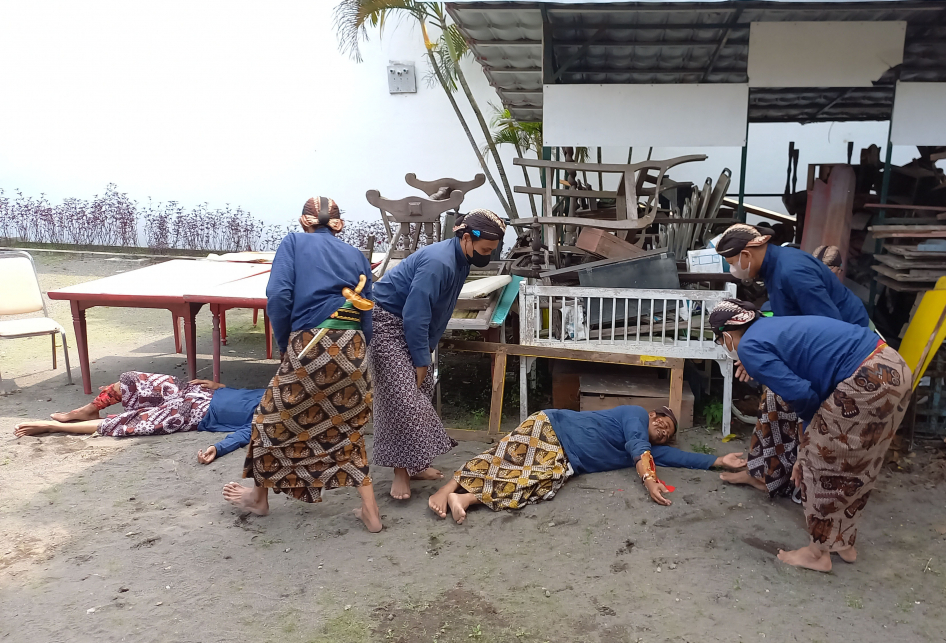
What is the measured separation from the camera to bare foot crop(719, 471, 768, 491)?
399 centimetres

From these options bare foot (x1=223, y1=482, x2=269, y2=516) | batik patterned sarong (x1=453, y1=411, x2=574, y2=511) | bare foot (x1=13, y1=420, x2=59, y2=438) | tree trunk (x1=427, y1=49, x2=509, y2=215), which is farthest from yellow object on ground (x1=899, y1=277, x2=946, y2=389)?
tree trunk (x1=427, y1=49, x2=509, y2=215)

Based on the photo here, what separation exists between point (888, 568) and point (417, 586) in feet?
7.13

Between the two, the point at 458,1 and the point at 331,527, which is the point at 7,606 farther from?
the point at 458,1

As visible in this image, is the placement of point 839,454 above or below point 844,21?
below

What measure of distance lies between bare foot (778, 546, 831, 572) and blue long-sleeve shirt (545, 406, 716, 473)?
0.99m

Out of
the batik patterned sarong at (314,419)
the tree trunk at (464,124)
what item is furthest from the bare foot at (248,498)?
the tree trunk at (464,124)

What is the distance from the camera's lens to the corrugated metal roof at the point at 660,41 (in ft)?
15.9

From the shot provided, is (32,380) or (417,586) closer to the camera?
(417,586)

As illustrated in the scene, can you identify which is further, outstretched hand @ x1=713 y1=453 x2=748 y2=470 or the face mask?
outstretched hand @ x1=713 y1=453 x2=748 y2=470

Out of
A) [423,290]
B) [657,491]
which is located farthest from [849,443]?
[423,290]

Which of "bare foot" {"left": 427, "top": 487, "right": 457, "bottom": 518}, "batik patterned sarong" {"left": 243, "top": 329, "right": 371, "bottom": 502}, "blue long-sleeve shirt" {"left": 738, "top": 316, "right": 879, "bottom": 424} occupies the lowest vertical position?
"bare foot" {"left": 427, "top": 487, "right": 457, "bottom": 518}

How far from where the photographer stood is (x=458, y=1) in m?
Result: 4.58

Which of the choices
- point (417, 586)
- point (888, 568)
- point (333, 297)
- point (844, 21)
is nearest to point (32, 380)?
point (333, 297)

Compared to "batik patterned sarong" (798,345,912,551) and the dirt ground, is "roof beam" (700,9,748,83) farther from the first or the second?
the dirt ground
